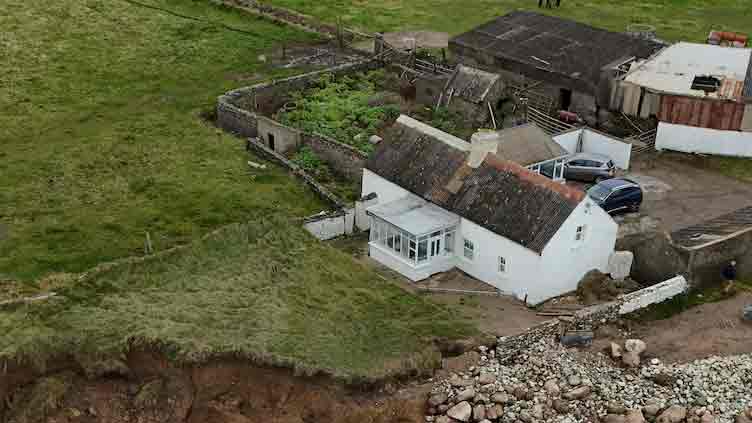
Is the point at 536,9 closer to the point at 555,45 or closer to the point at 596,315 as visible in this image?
the point at 555,45

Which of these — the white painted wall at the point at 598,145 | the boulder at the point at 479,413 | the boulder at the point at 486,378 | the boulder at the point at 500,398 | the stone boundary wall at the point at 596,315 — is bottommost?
the boulder at the point at 479,413

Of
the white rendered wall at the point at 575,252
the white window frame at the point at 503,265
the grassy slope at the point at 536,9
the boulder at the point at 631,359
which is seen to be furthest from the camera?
the grassy slope at the point at 536,9

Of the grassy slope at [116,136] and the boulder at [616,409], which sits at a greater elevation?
the grassy slope at [116,136]

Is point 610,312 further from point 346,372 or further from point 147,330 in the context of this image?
point 147,330

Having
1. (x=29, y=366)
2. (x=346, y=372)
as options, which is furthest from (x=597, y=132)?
(x=29, y=366)

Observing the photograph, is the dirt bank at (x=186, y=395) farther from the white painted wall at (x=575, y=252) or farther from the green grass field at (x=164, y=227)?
the white painted wall at (x=575, y=252)

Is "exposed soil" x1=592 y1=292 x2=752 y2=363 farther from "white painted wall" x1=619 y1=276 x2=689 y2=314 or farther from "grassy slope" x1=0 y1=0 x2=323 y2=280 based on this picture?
"grassy slope" x1=0 y1=0 x2=323 y2=280

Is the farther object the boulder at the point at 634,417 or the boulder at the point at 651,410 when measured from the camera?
the boulder at the point at 651,410

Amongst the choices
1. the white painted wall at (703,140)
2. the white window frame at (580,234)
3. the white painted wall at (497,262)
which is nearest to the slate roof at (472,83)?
the white painted wall at (703,140)

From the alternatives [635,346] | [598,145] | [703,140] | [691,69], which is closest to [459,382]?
[635,346]
